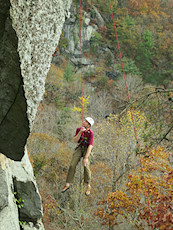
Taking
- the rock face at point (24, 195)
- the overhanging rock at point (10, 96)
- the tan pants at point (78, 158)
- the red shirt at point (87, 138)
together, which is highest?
the overhanging rock at point (10, 96)

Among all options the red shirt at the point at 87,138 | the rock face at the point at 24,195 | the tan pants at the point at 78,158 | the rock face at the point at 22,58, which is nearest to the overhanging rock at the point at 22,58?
the rock face at the point at 22,58

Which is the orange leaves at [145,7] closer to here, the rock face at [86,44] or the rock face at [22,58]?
the rock face at [86,44]

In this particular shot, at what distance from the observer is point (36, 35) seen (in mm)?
2713

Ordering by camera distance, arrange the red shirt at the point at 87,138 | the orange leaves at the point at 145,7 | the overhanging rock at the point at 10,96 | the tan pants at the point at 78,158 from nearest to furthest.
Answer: the overhanging rock at the point at 10,96 → the red shirt at the point at 87,138 → the tan pants at the point at 78,158 → the orange leaves at the point at 145,7

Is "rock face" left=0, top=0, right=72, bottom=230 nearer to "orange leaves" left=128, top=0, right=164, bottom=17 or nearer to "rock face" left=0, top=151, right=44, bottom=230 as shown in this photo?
"rock face" left=0, top=151, right=44, bottom=230

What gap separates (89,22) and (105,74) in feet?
29.3

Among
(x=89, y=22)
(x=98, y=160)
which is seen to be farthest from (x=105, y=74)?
(x=98, y=160)

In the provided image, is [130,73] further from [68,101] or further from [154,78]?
[68,101]

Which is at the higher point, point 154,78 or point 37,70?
point 37,70

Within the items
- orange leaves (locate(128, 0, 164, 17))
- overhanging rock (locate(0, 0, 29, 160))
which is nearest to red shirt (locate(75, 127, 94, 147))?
overhanging rock (locate(0, 0, 29, 160))

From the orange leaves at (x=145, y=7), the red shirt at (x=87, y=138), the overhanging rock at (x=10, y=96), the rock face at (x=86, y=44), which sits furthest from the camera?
the orange leaves at (x=145, y=7)

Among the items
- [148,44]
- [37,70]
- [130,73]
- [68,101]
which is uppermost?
[37,70]

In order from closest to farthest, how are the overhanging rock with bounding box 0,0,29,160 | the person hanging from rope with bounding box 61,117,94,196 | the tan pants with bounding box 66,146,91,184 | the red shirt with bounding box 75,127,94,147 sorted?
the overhanging rock with bounding box 0,0,29,160 < the person hanging from rope with bounding box 61,117,94,196 < the red shirt with bounding box 75,127,94,147 < the tan pants with bounding box 66,146,91,184

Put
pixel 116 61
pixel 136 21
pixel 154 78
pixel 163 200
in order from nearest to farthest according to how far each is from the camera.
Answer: pixel 163 200
pixel 154 78
pixel 116 61
pixel 136 21
